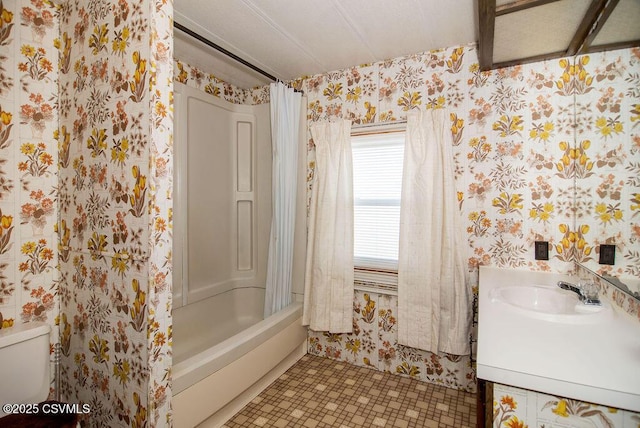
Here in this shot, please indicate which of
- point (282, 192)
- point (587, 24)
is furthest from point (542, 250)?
point (282, 192)

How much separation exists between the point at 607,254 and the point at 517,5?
3.92ft

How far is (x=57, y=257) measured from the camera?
65.9 inches

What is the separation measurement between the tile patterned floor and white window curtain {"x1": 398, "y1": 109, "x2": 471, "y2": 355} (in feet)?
1.02

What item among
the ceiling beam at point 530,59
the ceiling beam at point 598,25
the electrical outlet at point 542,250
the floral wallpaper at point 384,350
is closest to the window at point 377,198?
the floral wallpaper at point 384,350

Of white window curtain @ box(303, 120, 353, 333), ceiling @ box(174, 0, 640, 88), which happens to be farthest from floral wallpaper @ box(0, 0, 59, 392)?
white window curtain @ box(303, 120, 353, 333)

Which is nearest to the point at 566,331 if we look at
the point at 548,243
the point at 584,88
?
the point at 548,243

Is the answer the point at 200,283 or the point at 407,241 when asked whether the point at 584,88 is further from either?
the point at 200,283

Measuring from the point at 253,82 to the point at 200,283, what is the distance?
1.88m

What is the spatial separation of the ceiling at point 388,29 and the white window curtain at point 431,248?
50 cm

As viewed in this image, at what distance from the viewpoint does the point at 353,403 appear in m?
1.97

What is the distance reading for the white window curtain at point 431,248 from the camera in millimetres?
2057

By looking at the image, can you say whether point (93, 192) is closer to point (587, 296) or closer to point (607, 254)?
point (587, 296)

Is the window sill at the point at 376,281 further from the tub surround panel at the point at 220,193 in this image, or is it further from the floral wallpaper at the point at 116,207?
the floral wallpaper at the point at 116,207

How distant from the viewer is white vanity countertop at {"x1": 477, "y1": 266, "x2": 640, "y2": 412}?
0.74 meters
